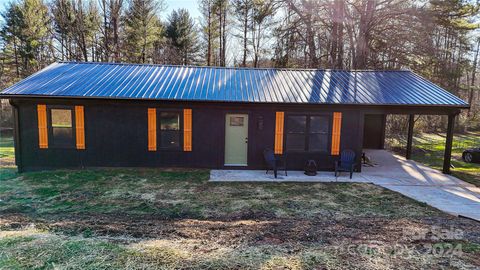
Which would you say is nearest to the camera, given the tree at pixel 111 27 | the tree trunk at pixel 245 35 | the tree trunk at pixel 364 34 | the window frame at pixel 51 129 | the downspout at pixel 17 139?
the downspout at pixel 17 139

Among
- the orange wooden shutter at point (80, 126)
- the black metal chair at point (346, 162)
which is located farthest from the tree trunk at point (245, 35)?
the orange wooden shutter at point (80, 126)

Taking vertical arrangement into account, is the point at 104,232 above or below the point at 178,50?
below

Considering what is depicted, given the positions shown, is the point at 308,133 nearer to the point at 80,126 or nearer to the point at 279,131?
the point at 279,131

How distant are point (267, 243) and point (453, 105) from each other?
8.19m

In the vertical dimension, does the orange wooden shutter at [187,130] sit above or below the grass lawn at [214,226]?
above

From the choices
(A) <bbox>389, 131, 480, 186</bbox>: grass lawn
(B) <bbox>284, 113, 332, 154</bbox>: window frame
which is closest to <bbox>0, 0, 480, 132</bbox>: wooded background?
(A) <bbox>389, 131, 480, 186</bbox>: grass lawn

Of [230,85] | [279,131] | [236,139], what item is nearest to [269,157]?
[279,131]

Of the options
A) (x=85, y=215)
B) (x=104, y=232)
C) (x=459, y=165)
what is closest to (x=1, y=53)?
(x=85, y=215)

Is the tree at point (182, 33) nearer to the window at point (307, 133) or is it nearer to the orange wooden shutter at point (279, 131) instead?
the orange wooden shutter at point (279, 131)

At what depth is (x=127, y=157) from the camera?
916 centimetres

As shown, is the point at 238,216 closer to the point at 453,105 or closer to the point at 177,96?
the point at 177,96

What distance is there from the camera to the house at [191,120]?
880 centimetres

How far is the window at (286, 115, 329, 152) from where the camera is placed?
30.6 ft

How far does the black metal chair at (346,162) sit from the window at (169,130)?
16.3ft
